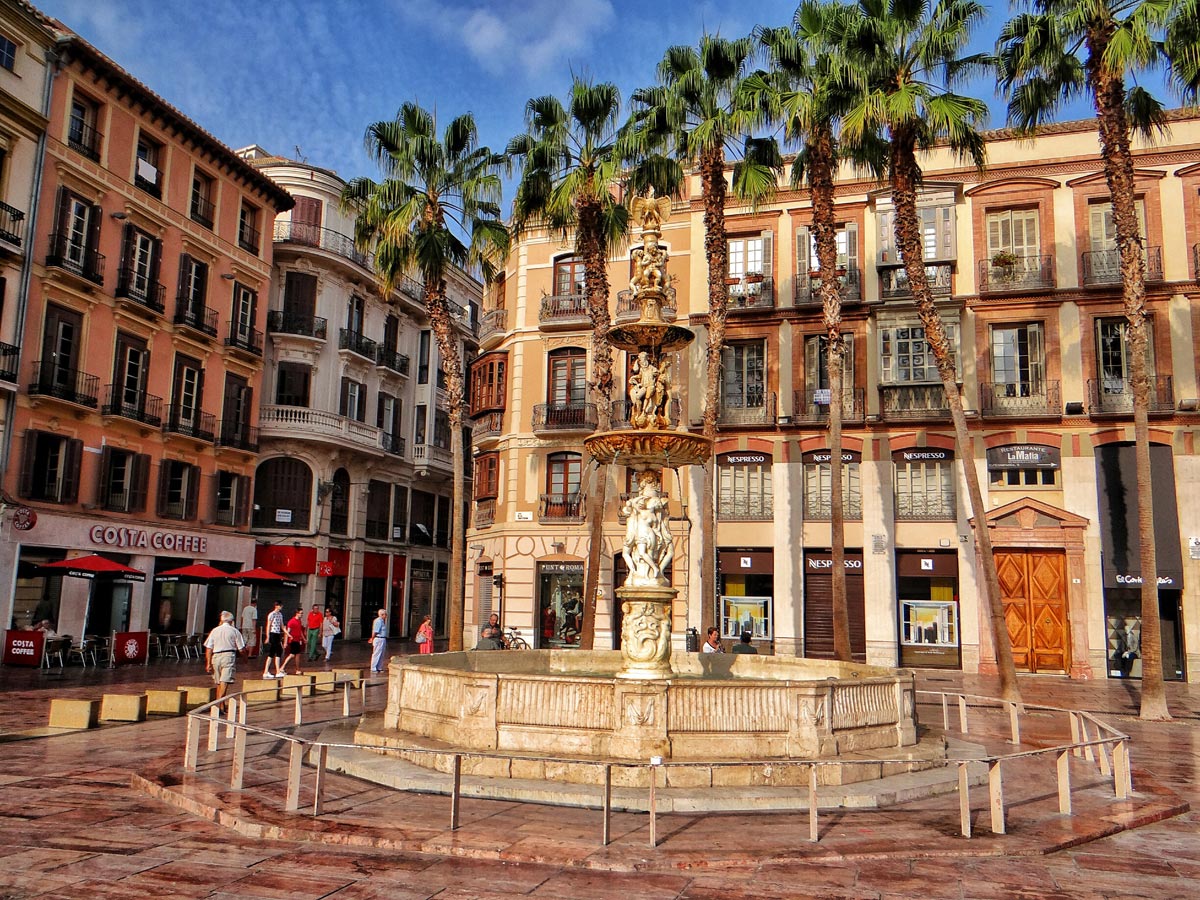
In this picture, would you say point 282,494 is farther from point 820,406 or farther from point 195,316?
point 820,406

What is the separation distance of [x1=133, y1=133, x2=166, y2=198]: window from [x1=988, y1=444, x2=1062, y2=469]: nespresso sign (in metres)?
29.6

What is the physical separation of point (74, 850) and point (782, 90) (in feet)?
74.5

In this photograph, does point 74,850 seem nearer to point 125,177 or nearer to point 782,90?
point 782,90

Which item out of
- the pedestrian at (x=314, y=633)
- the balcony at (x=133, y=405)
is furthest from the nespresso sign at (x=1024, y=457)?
the balcony at (x=133, y=405)

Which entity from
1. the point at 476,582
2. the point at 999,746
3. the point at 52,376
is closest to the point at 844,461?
the point at 476,582

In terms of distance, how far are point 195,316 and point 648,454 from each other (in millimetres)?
26067

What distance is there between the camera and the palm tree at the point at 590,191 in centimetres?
2405

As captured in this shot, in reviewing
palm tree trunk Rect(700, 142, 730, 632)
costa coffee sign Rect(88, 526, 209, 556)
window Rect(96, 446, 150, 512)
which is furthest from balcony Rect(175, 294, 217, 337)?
palm tree trunk Rect(700, 142, 730, 632)

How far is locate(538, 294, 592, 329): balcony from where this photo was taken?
34500mm

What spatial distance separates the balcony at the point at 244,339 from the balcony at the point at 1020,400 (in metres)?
27.0

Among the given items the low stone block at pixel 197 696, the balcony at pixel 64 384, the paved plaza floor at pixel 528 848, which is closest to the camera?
the paved plaza floor at pixel 528 848

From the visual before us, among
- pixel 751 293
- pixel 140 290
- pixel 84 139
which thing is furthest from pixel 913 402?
pixel 84 139

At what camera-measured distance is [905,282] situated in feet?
103

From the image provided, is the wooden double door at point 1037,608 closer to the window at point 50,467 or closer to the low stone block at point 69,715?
the low stone block at point 69,715
